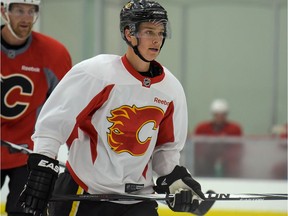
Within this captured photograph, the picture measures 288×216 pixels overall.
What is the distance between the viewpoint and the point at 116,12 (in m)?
5.81

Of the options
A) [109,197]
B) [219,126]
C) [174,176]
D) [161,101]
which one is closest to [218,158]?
[219,126]

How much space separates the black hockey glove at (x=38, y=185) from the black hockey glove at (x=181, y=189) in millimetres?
402

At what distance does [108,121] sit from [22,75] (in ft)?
2.93

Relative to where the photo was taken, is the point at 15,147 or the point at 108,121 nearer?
the point at 108,121

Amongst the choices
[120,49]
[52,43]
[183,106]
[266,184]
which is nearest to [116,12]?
[120,49]

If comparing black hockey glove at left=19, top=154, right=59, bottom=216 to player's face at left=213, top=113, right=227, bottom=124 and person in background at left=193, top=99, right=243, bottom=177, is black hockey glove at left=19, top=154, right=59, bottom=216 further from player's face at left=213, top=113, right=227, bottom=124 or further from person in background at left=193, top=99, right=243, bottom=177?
player's face at left=213, top=113, right=227, bottom=124

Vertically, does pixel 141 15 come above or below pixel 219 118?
above

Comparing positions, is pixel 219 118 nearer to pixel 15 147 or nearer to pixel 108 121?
pixel 15 147

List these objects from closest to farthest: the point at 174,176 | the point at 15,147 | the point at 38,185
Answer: the point at 38,185
the point at 174,176
the point at 15,147

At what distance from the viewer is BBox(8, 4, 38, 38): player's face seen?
11.5 feet

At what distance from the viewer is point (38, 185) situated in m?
2.60

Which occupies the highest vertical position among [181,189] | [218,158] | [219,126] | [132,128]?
[132,128]

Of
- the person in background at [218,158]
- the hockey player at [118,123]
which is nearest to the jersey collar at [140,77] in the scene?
the hockey player at [118,123]

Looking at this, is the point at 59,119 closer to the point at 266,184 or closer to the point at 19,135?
the point at 19,135
